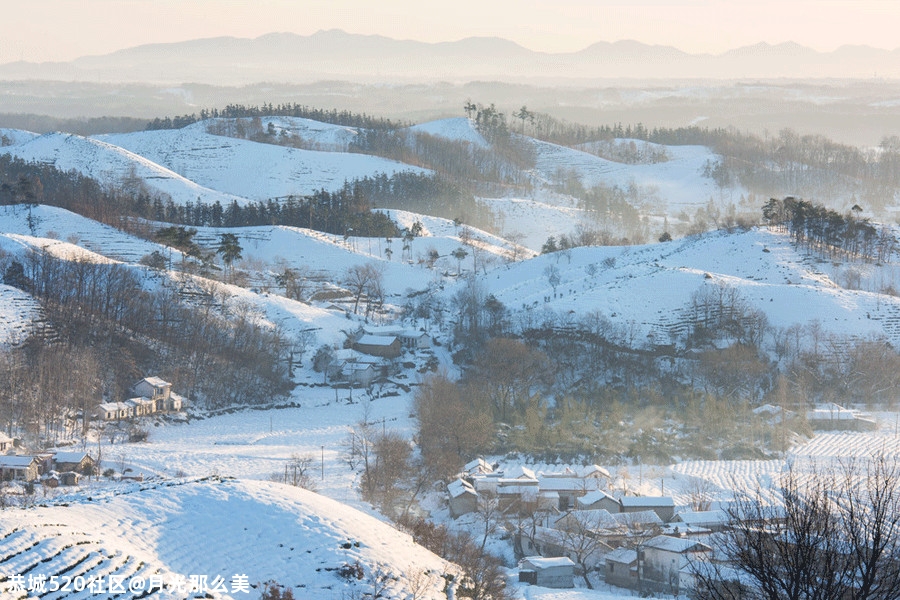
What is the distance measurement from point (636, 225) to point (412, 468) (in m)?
52.3

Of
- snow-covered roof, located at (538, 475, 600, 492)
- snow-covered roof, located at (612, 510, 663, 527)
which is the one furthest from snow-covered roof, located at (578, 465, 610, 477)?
snow-covered roof, located at (612, 510, 663, 527)

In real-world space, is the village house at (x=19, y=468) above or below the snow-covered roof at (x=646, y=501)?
above

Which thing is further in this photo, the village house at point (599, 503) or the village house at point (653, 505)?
the village house at point (599, 503)

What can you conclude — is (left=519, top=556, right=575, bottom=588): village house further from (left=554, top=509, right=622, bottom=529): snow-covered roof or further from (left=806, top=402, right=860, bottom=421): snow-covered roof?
(left=806, top=402, right=860, bottom=421): snow-covered roof

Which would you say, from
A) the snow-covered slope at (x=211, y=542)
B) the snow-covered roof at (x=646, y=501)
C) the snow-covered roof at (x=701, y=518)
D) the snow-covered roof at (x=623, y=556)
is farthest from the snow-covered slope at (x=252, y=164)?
the snow-covered slope at (x=211, y=542)

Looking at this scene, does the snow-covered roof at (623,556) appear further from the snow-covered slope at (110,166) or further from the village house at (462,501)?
the snow-covered slope at (110,166)

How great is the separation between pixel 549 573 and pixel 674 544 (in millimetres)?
2709

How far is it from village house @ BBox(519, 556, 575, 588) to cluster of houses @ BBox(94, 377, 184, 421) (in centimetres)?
1817

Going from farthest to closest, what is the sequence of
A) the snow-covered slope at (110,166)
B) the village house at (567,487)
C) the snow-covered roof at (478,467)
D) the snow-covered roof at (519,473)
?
the snow-covered slope at (110,166)
the snow-covered roof at (478,467)
the snow-covered roof at (519,473)
the village house at (567,487)

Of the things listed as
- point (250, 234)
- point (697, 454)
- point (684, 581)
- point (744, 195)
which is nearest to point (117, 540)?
point (684, 581)

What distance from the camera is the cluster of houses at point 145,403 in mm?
34347

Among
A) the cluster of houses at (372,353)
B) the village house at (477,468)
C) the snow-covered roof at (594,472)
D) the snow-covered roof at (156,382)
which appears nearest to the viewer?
the snow-covered roof at (594,472)

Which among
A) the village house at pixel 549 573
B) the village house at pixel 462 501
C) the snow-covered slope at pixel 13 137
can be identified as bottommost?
the village house at pixel 462 501

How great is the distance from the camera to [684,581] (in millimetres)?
20641
